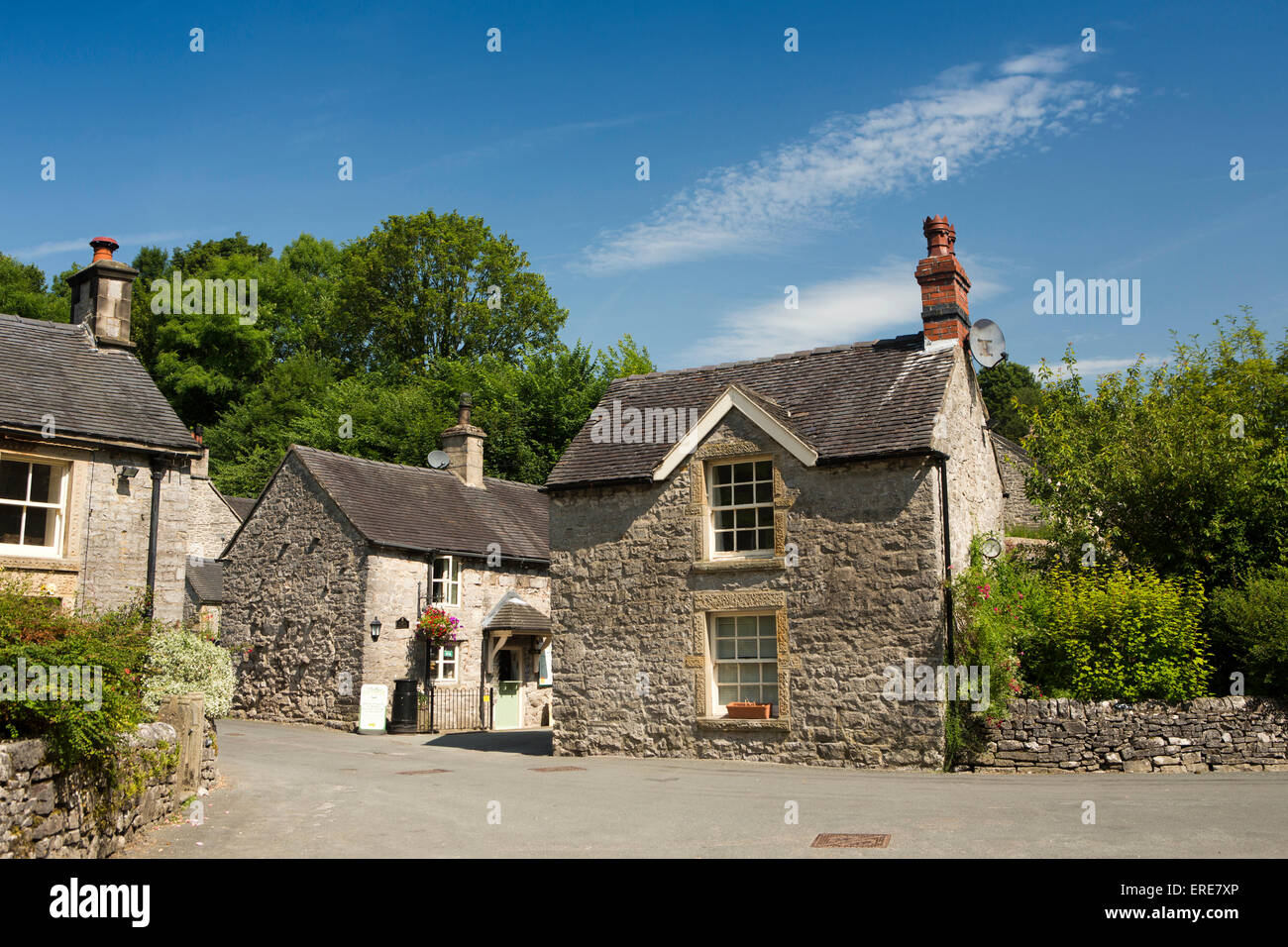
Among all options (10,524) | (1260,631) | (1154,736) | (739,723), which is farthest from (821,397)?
(10,524)

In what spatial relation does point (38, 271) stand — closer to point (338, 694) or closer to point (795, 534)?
point (338, 694)

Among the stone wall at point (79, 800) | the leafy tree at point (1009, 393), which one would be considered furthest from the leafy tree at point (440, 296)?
the stone wall at point (79, 800)

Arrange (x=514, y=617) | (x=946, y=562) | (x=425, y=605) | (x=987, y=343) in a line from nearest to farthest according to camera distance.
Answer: (x=946, y=562), (x=987, y=343), (x=425, y=605), (x=514, y=617)

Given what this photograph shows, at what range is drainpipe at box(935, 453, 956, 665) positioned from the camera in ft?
53.9

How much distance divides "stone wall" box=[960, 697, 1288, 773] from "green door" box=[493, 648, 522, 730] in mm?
15925

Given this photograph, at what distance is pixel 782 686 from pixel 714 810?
5.75m

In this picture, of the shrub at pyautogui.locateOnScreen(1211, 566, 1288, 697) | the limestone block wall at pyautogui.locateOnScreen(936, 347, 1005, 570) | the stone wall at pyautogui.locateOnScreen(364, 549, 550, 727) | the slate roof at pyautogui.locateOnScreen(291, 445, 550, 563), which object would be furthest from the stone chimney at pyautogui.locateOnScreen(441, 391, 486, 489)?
the shrub at pyautogui.locateOnScreen(1211, 566, 1288, 697)

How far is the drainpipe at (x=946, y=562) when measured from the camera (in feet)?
53.9

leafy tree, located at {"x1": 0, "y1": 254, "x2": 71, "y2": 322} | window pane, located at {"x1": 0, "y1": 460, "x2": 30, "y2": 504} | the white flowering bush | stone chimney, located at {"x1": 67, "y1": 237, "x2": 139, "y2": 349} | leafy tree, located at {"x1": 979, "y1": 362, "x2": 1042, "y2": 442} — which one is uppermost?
leafy tree, located at {"x1": 0, "y1": 254, "x2": 71, "y2": 322}

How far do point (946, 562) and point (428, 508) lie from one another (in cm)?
1636

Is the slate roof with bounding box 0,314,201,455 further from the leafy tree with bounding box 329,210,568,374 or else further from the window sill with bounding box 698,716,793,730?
the leafy tree with bounding box 329,210,568,374

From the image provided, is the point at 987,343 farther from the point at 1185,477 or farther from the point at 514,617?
→ the point at 514,617

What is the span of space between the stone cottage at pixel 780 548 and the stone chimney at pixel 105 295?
359 inches

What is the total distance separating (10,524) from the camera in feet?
56.1
